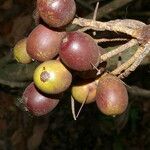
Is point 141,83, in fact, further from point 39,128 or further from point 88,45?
point 88,45

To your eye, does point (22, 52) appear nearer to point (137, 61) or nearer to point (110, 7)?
point (137, 61)

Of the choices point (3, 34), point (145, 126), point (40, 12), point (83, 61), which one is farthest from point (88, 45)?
point (145, 126)

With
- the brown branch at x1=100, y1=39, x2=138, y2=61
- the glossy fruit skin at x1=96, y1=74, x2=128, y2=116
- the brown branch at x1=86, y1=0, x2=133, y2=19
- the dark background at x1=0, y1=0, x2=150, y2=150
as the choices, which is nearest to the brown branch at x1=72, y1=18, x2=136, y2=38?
the brown branch at x1=100, y1=39, x2=138, y2=61

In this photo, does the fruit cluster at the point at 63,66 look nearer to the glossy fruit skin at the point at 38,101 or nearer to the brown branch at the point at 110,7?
the glossy fruit skin at the point at 38,101

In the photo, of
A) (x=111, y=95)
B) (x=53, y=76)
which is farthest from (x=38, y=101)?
(x=111, y=95)

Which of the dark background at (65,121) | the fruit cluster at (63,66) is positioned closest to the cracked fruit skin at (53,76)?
the fruit cluster at (63,66)
